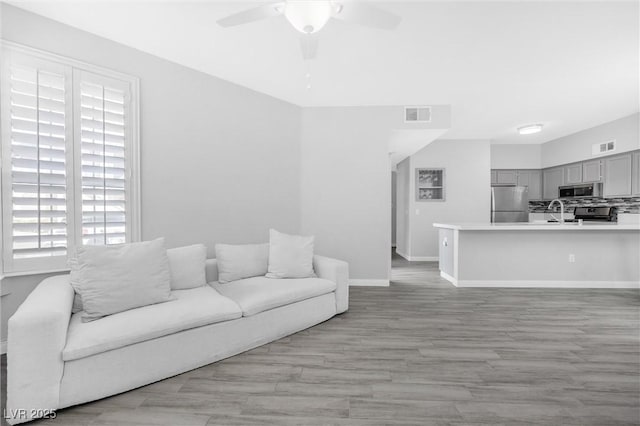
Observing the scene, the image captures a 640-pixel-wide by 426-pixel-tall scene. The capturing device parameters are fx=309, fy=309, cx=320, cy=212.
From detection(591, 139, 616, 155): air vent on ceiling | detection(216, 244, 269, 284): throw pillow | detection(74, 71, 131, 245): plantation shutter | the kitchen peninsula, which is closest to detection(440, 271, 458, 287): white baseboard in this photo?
the kitchen peninsula

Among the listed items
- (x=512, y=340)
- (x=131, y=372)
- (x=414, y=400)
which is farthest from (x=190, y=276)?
(x=512, y=340)

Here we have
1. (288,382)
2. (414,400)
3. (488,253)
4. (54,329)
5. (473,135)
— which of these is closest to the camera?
(54,329)

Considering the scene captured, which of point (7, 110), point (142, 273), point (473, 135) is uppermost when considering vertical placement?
point (473, 135)

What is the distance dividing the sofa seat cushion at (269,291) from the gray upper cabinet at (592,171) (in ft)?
18.5

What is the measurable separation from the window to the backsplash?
7541 mm

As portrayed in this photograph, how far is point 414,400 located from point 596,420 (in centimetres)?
93

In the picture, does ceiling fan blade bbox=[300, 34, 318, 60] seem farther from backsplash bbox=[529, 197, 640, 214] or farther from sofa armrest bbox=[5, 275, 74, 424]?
backsplash bbox=[529, 197, 640, 214]

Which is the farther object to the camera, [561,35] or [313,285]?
[313,285]

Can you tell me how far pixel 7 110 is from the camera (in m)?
2.26

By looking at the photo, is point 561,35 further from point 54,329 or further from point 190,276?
point 54,329

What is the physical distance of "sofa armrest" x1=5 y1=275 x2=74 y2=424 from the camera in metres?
1.56

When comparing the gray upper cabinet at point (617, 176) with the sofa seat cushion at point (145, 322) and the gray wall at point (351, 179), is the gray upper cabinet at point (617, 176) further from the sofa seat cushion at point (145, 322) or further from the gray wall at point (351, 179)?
the sofa seat cushion at point (145, 322)

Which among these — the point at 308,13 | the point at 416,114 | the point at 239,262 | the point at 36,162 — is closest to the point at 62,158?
the point at 36,162

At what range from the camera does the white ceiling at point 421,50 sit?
2375mm
